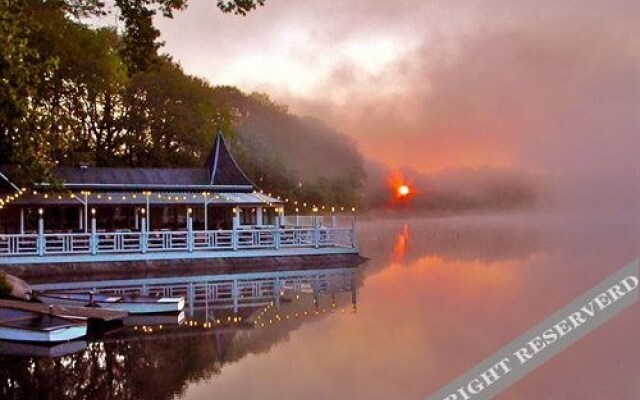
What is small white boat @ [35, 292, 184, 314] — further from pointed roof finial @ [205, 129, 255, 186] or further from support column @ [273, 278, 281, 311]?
pointed roof finial @ [205, 129, 255, 186]

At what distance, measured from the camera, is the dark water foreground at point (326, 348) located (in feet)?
42.1

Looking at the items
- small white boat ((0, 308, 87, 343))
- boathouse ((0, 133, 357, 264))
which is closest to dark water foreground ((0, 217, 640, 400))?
small white boat ((0, 308, 87, 343))

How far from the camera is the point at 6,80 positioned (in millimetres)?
12578

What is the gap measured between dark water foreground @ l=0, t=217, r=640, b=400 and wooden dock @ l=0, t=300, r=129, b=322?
0.50 meters

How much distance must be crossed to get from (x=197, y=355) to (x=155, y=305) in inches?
188

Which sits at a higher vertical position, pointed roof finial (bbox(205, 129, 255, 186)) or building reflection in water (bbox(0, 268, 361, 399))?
pointed roof finial (bbox(205, 129, 255, 186))

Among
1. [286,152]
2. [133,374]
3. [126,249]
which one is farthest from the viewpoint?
[286,152]

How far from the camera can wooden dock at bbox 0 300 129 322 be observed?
661 inches

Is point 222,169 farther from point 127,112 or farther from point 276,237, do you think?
point 127,112

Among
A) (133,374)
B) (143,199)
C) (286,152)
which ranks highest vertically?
(286,152)

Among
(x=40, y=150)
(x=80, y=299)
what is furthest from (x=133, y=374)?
(x=80, y=299)

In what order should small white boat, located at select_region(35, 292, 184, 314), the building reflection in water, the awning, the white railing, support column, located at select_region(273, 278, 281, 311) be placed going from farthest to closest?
the awning, the white railing, support column, located at select_region(273, 278, 281, 311), small white boat, located at select_region(35, 292, 184, 314), the building reflection in water

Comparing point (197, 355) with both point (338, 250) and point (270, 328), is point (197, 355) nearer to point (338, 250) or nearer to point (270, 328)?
point (270, 328)

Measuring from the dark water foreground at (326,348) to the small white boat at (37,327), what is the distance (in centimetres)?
42
